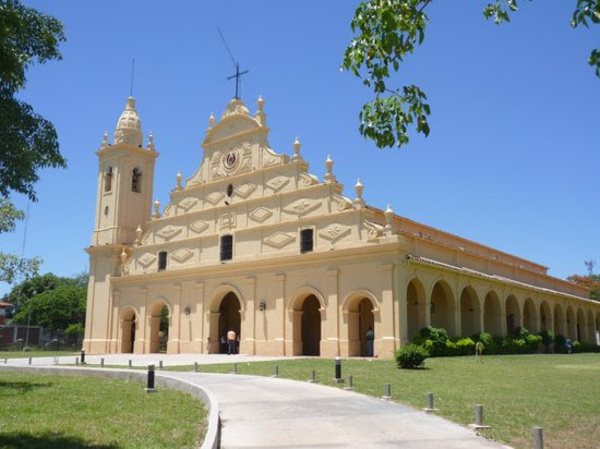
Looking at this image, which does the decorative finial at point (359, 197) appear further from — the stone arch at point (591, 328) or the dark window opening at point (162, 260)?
the stone arch at point (591, 328)

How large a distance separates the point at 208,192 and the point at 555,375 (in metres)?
22.8

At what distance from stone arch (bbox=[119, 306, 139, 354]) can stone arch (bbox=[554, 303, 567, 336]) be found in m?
32.7

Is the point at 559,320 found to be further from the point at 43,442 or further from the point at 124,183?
the point at 43,442

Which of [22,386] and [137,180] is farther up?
[137,180]

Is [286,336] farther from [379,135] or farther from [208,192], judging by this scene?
[379,135]

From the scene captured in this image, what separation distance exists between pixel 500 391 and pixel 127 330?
29915 millimetres

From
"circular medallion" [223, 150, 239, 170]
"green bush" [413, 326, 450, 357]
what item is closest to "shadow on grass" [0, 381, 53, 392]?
"green bush" [413, 326, 450, 357]

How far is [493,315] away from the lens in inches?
1454

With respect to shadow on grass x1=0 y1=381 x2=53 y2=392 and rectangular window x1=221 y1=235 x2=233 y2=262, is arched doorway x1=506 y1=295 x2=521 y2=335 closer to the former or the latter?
rectangular window x1=221 y1=235 x2=233 y2=262

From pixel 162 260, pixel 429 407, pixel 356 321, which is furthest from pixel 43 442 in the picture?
pixel 162 260

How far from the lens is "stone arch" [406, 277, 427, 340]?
2902cm

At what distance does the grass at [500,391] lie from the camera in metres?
9.83

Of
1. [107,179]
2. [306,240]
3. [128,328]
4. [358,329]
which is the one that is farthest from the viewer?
[107,179]

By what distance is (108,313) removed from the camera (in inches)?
1571
